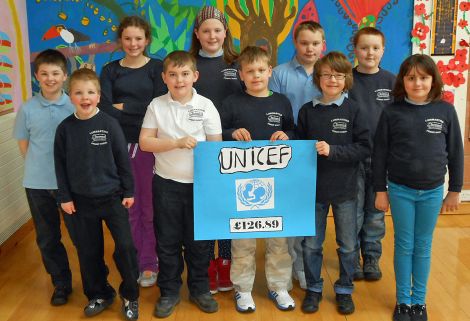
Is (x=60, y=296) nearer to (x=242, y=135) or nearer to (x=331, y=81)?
(x=242, y=135)

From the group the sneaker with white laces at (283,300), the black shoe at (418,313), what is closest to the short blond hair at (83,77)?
the sneaker with white laces at (283,300)

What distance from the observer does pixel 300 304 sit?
8.88 feet

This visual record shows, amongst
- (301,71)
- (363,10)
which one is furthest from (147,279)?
(363,10)

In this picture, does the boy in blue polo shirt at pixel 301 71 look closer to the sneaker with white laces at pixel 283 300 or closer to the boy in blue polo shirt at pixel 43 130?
the sneaker with white laces at pixel 283 300

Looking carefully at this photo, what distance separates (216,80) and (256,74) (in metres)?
0.33

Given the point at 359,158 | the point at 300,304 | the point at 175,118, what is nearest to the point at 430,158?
the point at 359,158

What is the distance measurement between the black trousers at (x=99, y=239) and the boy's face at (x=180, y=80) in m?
0.58

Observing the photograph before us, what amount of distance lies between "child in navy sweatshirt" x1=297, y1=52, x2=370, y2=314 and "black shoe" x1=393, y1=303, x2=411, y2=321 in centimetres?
22

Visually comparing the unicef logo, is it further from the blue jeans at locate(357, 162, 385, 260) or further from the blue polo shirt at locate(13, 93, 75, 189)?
the blue polo shirt at locate(13, 93, 75, 189)

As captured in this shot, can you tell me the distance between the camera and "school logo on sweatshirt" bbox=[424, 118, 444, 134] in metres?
2.30

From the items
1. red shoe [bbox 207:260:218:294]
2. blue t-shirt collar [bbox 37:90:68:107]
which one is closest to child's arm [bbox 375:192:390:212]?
red shoe [bbox 207:260:218:294]

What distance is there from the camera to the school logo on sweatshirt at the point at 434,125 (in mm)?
2301

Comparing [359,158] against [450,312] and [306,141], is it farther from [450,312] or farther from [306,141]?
[450,312]

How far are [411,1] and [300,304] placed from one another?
2.58 m
